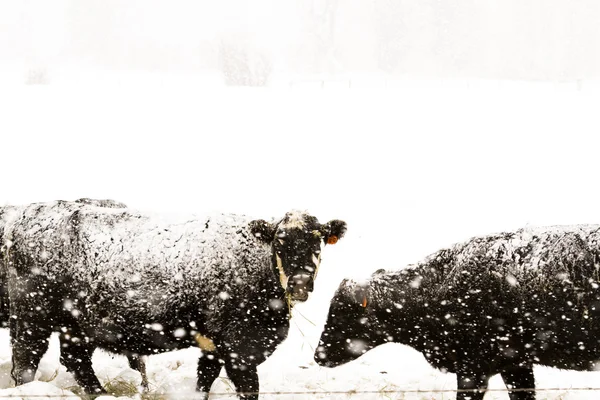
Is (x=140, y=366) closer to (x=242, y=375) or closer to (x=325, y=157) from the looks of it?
(x=242, y=375)

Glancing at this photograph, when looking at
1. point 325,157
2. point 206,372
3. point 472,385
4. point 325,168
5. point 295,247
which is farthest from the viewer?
point 325,157

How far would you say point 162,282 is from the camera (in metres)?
4.47

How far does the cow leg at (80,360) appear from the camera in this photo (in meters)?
4.88

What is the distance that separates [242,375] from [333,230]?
134 cm

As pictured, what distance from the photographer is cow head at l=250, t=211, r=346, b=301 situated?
13.7ft

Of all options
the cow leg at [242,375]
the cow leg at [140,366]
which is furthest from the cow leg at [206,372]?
the cow leg at [140,366]

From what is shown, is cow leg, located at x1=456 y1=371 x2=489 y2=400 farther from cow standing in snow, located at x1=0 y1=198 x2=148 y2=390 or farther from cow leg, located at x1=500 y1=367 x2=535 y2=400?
cow standing in snow, located at x1=0 y1=198 x2=148 y2=390

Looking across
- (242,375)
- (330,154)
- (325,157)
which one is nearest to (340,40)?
(330,154)

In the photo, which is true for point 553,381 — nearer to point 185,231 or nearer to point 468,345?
point 468,345

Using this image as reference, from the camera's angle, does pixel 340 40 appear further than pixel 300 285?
Yes

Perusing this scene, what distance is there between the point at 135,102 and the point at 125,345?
18738 mm

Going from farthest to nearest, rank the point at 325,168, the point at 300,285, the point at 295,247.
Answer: the point at 325,168 → the point at 295,247 → the point at 300,285

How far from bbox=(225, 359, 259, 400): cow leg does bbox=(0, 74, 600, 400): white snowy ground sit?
24.5 inches

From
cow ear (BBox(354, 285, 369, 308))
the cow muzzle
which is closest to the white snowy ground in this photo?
cow ear (BBox(354, 285, 369, 308))
